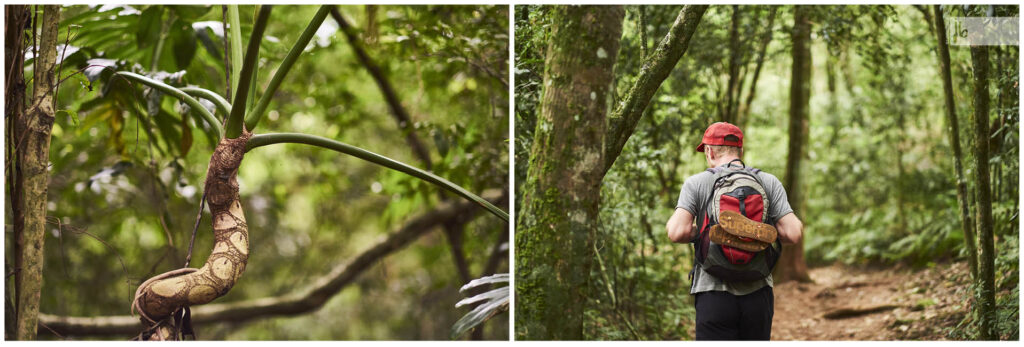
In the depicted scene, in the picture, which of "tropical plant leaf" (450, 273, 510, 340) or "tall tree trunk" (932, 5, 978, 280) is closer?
"tropical plant leaf" (450, 273, 510, 340)

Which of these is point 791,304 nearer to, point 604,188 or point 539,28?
point 604,188

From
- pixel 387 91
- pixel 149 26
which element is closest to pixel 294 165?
pixel 387 91

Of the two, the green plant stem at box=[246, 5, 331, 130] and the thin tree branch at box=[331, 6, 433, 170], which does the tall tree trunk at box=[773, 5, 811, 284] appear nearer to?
the thin tree branch at box=[331, 6, 433, 170]

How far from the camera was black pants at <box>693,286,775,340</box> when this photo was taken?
5.85ft

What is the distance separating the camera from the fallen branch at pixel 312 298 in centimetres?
291

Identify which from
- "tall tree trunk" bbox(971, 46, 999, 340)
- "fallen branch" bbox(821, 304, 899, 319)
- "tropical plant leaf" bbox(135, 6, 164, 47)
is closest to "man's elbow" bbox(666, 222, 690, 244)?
"tall tree trunk" bbox(971, 46, 999, 340)

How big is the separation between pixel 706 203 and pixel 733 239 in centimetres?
13

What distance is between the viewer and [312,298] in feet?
11.3

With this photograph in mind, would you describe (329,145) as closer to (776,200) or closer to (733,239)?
(733,239)

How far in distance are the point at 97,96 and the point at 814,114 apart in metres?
5.90

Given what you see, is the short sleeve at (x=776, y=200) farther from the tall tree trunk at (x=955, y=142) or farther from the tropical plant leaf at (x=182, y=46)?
the tropical plant leaf at (x=182, y=46)

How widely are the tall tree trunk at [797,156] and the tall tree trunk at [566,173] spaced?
3.31 m

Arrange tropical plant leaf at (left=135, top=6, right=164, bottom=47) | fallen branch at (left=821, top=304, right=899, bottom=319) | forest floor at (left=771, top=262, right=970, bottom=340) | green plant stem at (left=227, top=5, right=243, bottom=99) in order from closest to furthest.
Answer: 1. green plant stem at (left=227, top=5, right=243, bottom=99)
2. tropical plant leaf at (left=135, top=6, right=164, bottom=47)
3. forest floor at (left=771, top=262, right=970, bottom=340)
4. fallen branch at (left=821, top=304, right=899, bottom=319)

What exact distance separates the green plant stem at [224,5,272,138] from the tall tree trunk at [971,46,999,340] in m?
2.38
